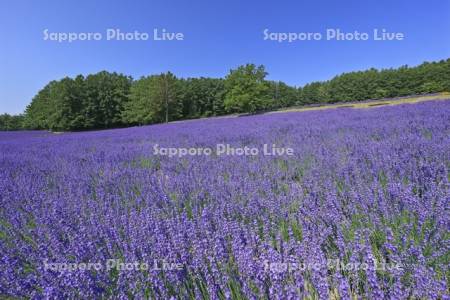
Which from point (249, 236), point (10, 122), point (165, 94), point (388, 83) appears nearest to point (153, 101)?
point (165, 94)

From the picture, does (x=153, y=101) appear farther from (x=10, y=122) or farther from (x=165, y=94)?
(x=10, y=122)

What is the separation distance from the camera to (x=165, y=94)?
33.3m

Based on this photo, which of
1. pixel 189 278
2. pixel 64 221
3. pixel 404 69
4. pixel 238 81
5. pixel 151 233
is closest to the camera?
pixel 189 278

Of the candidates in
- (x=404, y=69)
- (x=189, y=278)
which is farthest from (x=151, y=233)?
(x=404, y=69)

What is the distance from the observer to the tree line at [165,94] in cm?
3197

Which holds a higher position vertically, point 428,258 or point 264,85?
point 264,85

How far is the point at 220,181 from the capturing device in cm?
257

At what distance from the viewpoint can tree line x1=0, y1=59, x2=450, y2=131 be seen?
105ft

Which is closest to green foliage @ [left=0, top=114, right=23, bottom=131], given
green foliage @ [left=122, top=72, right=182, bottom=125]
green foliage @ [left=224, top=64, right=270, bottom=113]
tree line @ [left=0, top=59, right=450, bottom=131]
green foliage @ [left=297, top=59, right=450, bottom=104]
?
tree line @ [left=0, top=59, right=450, bottom=131]

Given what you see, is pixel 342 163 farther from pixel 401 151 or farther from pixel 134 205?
pixel 134 205

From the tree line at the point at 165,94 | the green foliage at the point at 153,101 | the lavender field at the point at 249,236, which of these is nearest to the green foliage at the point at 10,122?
the tree line at the point at 165,94

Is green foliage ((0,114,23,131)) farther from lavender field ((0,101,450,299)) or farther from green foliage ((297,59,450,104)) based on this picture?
green foliage ((297,59,450,104))

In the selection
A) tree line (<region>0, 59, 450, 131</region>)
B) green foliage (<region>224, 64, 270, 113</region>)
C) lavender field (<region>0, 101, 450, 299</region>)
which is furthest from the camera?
green foliage (<region>224, 64, 270, 113</region>)

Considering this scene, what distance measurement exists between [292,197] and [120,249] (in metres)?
1.39
